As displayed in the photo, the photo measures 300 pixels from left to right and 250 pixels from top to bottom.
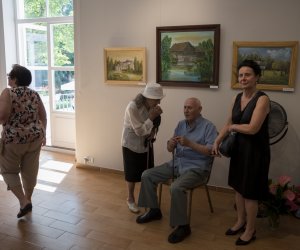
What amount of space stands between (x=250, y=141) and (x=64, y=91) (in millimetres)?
3399

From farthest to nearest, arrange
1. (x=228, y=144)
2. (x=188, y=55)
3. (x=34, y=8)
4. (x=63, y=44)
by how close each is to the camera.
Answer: (x=34, y=8)
(x=63, y=44)
(x=188, y=55)
(x=228, y=144)

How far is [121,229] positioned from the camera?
8.99ft

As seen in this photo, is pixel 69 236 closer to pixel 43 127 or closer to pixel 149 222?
pixel 149 222

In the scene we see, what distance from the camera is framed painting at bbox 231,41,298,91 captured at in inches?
121

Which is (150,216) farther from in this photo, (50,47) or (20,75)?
(50,47)

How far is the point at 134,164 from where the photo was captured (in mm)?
2947

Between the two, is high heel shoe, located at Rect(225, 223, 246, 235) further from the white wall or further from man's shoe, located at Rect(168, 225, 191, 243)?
the white wall

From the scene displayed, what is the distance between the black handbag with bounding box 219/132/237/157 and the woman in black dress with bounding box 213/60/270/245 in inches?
1.2

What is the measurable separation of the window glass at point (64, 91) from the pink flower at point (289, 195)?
3.33 metres

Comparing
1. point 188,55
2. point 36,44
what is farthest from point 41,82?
point 188,55

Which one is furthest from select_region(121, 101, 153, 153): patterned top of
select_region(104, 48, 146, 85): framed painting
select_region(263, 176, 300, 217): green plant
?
select_region(263, 176, 300, 217): green plant

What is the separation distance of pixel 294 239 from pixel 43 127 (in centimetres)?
234

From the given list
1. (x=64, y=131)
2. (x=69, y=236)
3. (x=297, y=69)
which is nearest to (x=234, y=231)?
(x=69, y=236)

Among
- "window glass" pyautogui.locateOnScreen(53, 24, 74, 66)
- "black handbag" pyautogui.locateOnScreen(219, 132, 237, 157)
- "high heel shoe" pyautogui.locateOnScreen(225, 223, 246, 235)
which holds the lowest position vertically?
"high heel shoe" pyautogui.locateOnScreen(225, 223, 246, 235)
